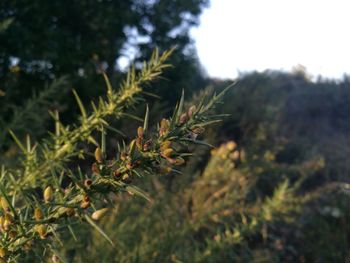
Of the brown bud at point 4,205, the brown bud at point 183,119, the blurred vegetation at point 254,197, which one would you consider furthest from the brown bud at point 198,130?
the blurred vegetation at point 254,197

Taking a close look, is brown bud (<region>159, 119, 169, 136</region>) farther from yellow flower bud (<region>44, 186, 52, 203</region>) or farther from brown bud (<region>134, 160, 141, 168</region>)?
yellow flower bud (<region>44, 186, 52, 203</region>)

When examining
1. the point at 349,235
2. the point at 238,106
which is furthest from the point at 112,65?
the point at 349,235

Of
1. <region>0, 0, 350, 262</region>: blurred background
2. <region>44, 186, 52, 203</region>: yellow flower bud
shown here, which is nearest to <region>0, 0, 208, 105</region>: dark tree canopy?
<region>0, 0, 350, 262</region>: blurred background

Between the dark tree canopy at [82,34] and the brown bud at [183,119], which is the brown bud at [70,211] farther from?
the dark tree canopy at [82,34]

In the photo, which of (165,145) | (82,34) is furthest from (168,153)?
(82,34)

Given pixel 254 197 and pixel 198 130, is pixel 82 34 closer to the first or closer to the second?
pixel 254 197

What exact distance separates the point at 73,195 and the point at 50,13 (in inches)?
232

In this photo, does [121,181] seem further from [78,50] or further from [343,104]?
[343,104]

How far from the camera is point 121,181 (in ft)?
1.97

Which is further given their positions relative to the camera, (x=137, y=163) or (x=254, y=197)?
(x=254, y=197)

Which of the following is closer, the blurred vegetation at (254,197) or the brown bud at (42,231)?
the brown bud at (42,231)

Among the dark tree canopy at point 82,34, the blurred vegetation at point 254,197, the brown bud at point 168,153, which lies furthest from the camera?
the dark tree canopy at point 82,34

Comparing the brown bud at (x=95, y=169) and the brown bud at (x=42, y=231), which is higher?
the brown bud at (x=95, y=169)

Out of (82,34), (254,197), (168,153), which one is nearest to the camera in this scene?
(168,153)
